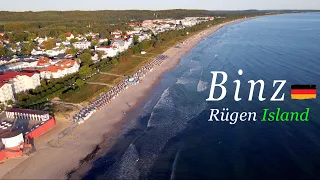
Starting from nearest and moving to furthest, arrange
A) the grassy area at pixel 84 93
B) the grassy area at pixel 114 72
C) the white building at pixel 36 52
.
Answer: the grassy area at pixel 84 93, the grassy area at pixel 114 72, the white building at pixel 36 52

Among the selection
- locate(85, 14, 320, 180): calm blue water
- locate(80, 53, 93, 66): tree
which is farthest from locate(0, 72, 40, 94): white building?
locate(85, 14, 320, 180): calm blue water

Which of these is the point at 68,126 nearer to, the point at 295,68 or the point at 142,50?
the point at 295,68

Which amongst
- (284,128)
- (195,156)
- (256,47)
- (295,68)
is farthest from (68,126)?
(256,47)

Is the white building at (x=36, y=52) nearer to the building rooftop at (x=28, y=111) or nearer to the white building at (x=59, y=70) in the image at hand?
the white building at (x=59, y=70)

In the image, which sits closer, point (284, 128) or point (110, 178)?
point (110, 178)

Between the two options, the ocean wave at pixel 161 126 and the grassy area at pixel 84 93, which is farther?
the grassy area at pixel 84 93

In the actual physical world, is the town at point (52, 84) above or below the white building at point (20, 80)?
below

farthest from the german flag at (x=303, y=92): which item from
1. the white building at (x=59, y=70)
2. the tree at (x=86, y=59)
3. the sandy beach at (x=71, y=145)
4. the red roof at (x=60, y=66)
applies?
the tree at (x=86, y=59)
